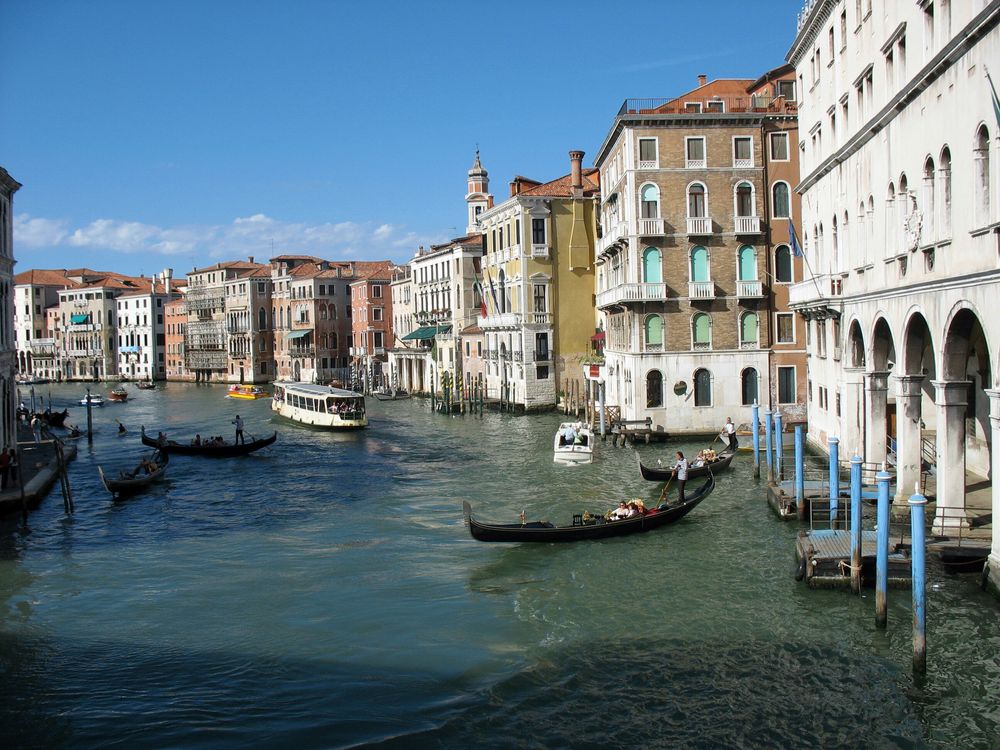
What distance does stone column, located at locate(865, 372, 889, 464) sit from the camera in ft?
51.2

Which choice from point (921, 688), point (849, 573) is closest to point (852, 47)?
point (849, 573)

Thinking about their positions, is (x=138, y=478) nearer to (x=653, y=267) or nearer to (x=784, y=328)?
(x=653, y=267)

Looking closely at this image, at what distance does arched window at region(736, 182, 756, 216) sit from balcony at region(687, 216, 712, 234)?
923mm

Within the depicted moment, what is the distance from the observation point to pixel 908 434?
1359 centimetres

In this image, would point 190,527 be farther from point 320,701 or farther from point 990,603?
point 990,603

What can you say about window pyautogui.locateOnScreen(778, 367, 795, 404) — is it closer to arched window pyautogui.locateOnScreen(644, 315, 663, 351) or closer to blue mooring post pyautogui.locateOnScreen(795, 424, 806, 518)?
arched window pyautogui.locateOnScreen(644, 315, 663, 351)

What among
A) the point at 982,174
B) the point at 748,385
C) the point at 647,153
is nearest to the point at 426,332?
the point at 647,153

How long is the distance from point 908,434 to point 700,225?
530 inches

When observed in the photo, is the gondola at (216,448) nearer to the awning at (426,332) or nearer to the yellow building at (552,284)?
the yellow building at (552,284)

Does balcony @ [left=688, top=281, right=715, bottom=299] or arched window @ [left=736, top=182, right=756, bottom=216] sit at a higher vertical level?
arched window @ [left=736, top=182, right=756, bottom=216]

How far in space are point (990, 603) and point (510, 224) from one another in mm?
30495

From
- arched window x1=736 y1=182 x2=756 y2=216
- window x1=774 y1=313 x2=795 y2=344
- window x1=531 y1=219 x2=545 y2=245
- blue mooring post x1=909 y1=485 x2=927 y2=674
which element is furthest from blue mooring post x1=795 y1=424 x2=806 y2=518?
window x1=531 y1=219 x2=545 y2=245

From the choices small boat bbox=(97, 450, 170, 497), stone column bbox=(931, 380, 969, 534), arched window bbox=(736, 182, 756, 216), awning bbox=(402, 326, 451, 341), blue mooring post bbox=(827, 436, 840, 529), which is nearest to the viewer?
stone column bbox=(931, 380, 969, 534)

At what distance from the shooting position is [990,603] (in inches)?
400
